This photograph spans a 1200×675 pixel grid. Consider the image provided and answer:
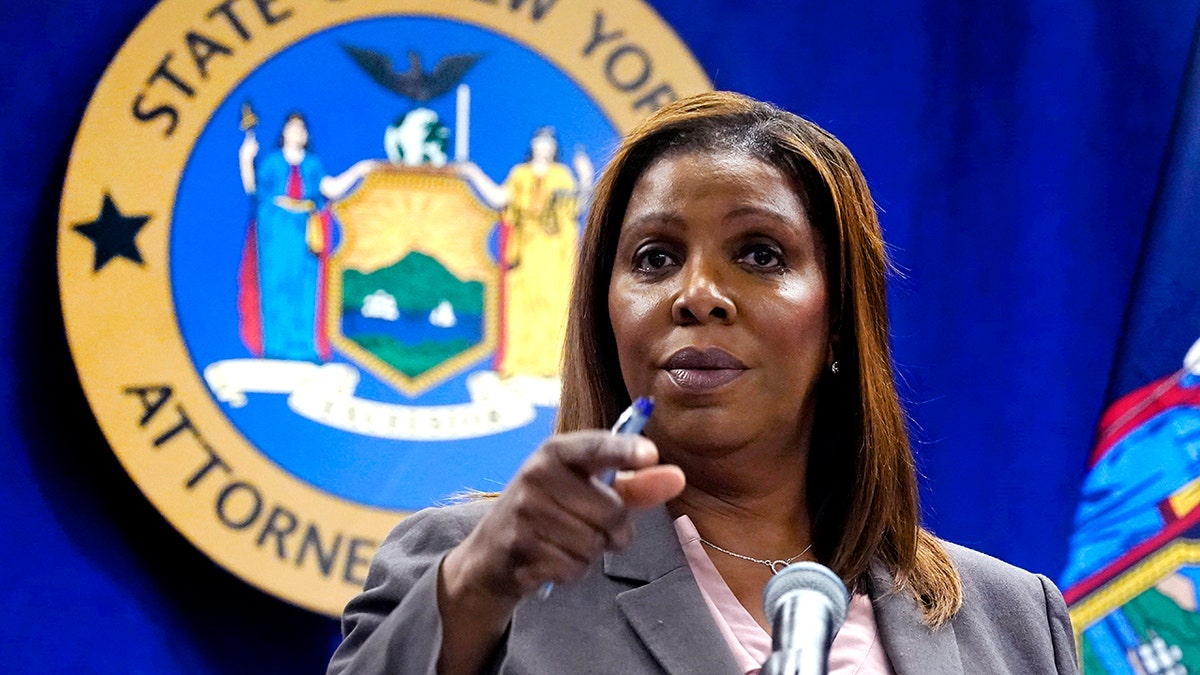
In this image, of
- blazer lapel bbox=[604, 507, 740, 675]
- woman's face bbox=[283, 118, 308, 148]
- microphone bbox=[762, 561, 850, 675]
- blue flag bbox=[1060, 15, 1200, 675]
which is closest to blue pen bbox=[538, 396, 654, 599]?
microphone bbox=[762, 561, 850, 675]

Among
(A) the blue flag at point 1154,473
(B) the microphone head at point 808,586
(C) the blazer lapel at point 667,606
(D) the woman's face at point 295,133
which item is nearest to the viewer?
(B) the microphone head at point 808,586

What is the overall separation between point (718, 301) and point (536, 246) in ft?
3.58

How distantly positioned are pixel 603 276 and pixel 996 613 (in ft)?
1.89

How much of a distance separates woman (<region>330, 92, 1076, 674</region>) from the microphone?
344 mm

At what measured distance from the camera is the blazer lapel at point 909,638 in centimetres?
145

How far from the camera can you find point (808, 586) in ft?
3.16

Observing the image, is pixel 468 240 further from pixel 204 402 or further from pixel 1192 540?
pixel 1192 540

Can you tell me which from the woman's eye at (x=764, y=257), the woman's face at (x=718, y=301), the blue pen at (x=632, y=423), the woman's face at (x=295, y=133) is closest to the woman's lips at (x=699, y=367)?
the woman's face at (x=718, y=301)

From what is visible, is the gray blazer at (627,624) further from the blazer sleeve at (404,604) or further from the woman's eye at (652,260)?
the woman's eye at (652,260)

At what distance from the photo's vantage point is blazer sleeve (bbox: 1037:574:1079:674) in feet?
5.16

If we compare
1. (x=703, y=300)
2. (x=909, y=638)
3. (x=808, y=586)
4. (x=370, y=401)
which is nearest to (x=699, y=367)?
(x=703, y=300)

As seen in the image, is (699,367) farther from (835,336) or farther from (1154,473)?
(1154,473)

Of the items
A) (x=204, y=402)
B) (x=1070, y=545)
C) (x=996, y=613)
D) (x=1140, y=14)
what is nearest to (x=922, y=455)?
(x=1070, y=545)

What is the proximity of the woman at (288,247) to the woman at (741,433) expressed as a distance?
89 cm
